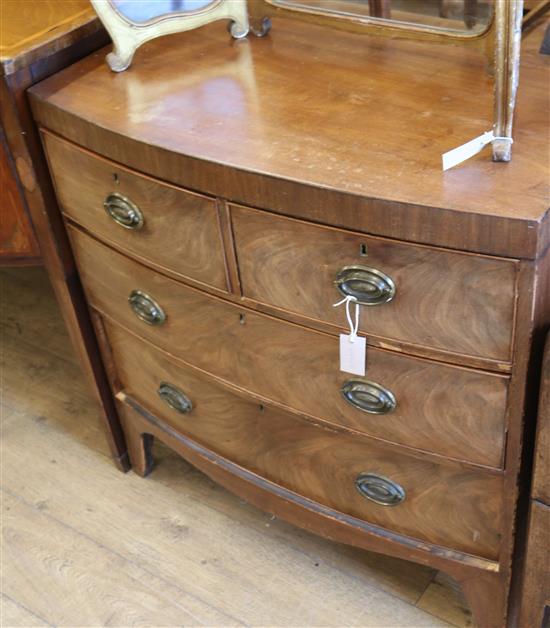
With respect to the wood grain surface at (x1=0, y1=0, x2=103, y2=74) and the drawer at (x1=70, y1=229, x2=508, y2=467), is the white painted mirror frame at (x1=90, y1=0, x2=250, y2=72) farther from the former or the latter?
the drawer at (x1=70, y1=229, x2=508, y2=467)

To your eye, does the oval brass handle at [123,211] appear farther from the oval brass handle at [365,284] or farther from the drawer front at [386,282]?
the oval brass handle at [365,284]

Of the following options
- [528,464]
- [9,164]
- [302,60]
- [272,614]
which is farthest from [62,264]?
[528,464]

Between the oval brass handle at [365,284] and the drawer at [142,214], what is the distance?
19 cm

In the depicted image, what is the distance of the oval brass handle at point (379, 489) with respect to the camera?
1.26m

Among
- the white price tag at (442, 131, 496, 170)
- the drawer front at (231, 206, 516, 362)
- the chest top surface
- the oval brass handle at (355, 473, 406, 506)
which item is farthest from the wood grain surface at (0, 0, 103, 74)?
the oval brass handle at (355, 473, 406, 506)

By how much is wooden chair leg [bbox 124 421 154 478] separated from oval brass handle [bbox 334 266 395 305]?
72 centimetres

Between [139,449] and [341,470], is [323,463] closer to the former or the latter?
[341,470]

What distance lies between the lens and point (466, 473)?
1.18 m

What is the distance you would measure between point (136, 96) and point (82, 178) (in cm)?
15

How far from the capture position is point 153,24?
131 cm

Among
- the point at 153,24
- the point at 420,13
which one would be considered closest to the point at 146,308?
the point at 153,24

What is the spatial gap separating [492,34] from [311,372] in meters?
0.49

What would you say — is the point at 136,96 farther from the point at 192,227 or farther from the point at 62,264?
the point at 62,264

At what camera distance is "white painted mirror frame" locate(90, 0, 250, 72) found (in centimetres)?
128
